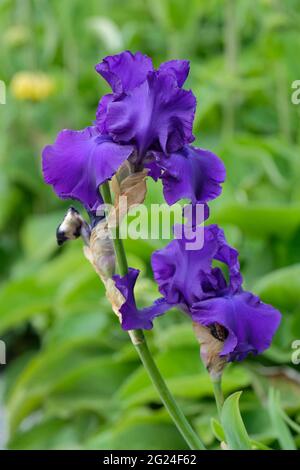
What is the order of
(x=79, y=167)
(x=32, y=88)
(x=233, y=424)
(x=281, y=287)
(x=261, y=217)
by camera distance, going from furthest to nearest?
(x=32, y=88) < (x=261, y=217) < (x=281, y=287) < (x=233, y=424) < (x=79, y=167)

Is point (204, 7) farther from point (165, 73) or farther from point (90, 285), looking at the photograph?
point (165, 73)

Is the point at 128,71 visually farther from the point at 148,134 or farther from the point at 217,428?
the point at 217,428

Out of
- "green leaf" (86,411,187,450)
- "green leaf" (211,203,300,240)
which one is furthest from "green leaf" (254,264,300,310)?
"green leaf" (86,411,187,450)

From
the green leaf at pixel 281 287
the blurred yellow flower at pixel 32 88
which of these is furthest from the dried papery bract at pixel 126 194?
the blurred yellow flower at pixel 32 88

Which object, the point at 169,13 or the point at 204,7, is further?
the point at 204,7

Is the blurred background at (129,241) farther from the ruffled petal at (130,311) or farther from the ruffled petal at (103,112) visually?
the ruffled petal at (103,112)

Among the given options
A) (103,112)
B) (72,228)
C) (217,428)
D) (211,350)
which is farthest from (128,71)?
(217,428)
